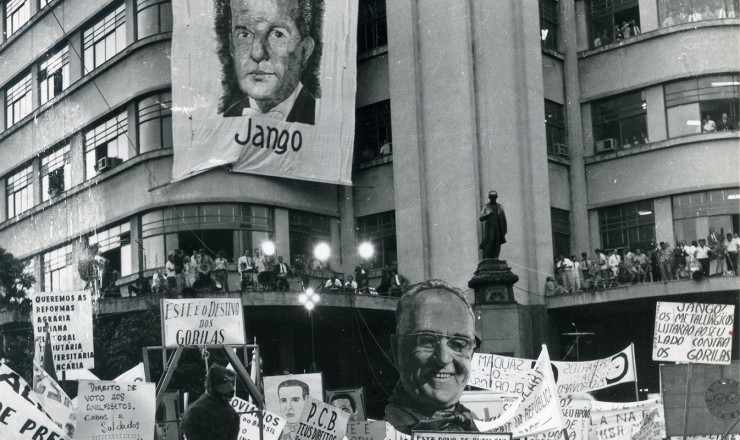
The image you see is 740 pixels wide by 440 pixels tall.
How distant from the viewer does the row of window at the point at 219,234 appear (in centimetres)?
3338

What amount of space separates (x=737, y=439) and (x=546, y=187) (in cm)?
2049

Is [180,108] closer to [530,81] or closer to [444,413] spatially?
[530,81]

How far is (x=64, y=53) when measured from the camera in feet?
134

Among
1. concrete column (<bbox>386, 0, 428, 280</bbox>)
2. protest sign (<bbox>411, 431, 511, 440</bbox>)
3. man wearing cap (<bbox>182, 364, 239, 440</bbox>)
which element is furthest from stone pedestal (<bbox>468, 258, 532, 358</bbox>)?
protest sign (<bbox>411, 431, 511, 440</bbox>)

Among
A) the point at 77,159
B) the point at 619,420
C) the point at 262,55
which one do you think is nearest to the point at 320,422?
the point at 619,420

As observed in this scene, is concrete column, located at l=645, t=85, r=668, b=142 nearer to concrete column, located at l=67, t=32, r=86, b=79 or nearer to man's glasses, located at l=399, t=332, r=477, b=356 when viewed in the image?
concrete column, located at l=67, t=32, r=86, b=79

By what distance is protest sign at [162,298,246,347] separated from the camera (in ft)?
48.1

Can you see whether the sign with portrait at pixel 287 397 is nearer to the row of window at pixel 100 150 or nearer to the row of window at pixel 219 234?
the row of window at pixel 219 234

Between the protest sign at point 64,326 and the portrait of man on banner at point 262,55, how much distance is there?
55.4ft

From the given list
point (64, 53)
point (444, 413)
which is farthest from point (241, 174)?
point (444, 413)

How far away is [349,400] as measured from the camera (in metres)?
16.8

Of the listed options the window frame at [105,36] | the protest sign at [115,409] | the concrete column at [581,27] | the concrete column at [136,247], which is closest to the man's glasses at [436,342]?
the protest sign at [115,409]

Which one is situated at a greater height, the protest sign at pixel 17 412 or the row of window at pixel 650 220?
the row of window at pixel 650 220

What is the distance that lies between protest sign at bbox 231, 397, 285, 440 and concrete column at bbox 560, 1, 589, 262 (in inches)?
927
